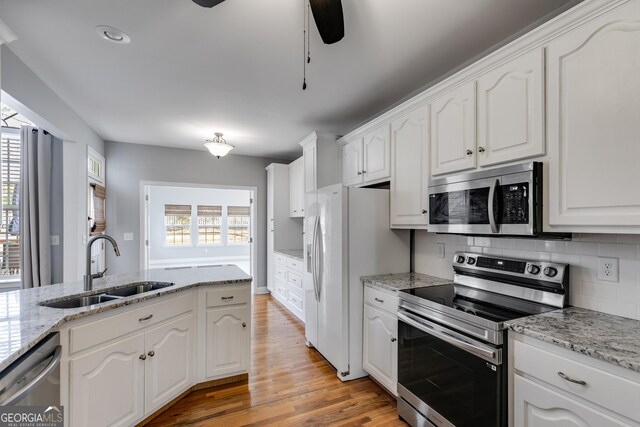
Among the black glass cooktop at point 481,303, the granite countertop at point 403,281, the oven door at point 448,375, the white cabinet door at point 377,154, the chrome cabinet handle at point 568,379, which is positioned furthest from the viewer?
the white cabinet door at point 377,154

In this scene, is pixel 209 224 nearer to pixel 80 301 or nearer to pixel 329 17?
pixel 80 301

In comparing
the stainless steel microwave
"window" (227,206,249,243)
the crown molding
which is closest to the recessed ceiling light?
the crown molding

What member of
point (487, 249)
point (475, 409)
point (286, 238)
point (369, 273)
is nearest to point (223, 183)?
point (286, 238)

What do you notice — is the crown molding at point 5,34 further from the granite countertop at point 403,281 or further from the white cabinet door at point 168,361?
the granite countertop at point 403,281

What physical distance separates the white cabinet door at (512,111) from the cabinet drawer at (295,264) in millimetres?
2726

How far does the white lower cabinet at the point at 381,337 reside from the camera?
2149mm

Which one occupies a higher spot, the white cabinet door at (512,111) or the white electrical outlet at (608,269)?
the white cabinet door at (512,111)

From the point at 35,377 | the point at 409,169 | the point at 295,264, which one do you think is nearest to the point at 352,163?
the point at 409,169

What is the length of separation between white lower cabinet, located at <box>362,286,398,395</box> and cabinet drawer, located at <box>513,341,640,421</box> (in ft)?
2.92

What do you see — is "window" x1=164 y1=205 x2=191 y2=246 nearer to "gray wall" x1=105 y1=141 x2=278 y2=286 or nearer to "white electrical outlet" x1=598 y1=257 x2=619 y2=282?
"gray wall" x1=105 y1=141 x2=278 y2=286

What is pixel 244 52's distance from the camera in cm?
208

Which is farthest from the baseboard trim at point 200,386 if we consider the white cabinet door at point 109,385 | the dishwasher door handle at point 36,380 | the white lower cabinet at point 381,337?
the white lower cabinet at point 381,337

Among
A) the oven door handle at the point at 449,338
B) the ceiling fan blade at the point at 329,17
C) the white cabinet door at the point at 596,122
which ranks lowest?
the oven door handle at the point at 449,338

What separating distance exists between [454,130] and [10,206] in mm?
4822
